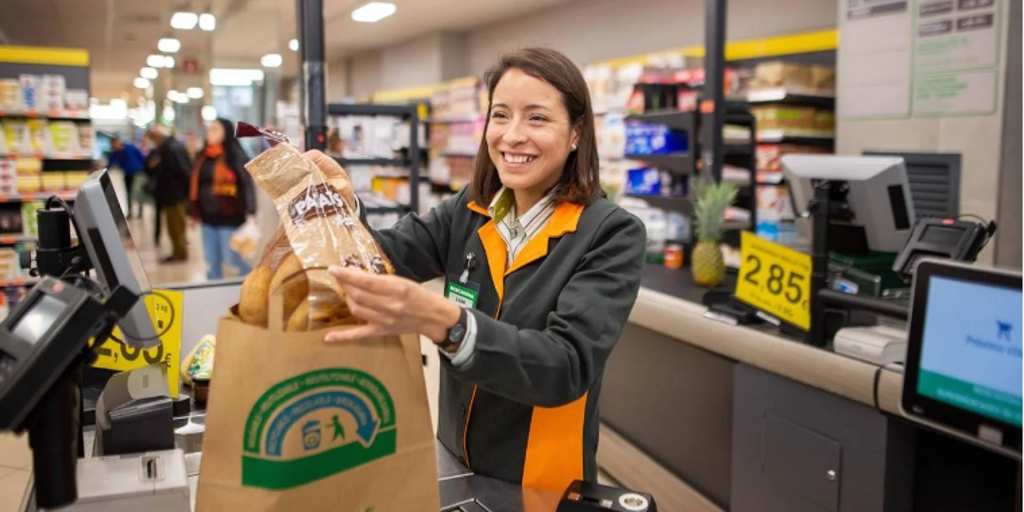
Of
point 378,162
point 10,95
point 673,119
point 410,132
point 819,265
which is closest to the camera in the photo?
point 819,265

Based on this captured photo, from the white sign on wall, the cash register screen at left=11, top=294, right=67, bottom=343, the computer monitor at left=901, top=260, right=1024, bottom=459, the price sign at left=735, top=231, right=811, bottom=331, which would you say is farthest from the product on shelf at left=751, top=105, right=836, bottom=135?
the cash register screen at left=11, top=294, right=67, bottom=343

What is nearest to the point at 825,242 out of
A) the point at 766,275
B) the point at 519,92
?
the point at 766,275

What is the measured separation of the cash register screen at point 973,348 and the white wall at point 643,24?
5.10m

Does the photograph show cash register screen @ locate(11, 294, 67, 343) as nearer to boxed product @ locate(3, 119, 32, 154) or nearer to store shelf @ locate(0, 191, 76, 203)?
store shelf @ locate(0, 191, 76, 203)

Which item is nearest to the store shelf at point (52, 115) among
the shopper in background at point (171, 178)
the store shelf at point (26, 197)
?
the store shelf at point (26, 197)

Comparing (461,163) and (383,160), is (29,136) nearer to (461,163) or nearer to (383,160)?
(383,160)

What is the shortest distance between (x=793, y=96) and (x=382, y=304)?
6.18 m

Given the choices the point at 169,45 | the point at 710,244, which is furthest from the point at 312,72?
the point at 169,45

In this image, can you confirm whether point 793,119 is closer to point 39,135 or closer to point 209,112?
point 39,135

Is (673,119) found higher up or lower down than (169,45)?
lower down

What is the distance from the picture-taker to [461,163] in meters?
10.3

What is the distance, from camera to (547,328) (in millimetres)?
1419

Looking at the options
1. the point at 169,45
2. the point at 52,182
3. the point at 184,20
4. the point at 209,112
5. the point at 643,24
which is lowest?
the point at 52,182

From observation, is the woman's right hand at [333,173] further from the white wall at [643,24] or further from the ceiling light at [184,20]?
the ceiling light at [184,20]
